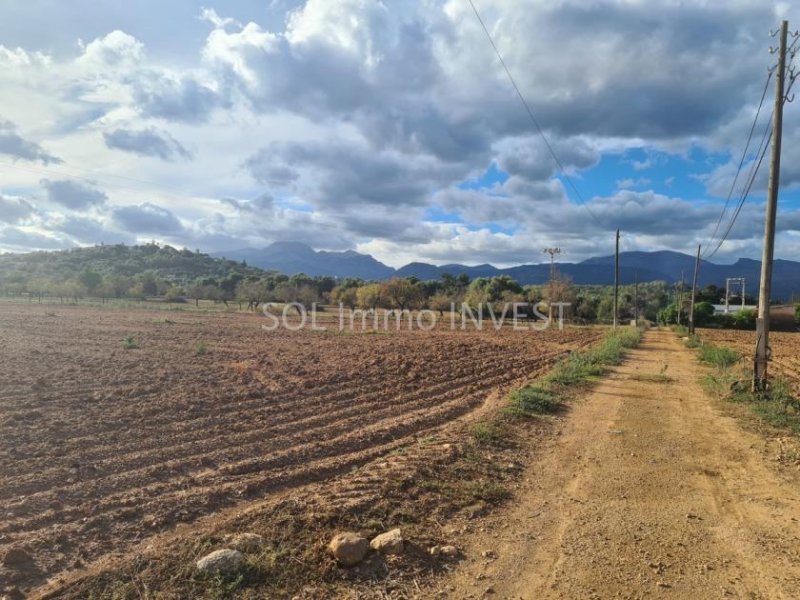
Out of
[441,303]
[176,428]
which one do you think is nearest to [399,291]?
[441,303]

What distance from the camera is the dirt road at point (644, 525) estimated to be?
11.2 ft

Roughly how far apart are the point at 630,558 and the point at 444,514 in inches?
59.2

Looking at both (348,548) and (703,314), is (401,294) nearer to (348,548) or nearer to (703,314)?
(703,314)

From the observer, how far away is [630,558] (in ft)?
12.3

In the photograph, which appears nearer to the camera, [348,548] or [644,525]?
[348,548]

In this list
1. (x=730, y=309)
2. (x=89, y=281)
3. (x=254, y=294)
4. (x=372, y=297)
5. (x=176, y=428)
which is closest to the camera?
(x=176, y=428)

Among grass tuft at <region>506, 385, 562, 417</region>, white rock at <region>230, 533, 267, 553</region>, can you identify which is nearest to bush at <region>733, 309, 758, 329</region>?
grass tuft at <region>506, 385, 562, 417</region>

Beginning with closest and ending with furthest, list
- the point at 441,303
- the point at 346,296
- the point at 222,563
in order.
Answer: the point at 222,563
the point at 441,303
the point at 346,296

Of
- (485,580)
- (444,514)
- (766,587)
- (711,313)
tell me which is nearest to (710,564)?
(766,587)

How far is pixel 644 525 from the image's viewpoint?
4.32 meters

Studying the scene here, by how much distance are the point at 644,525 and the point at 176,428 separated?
238 inches

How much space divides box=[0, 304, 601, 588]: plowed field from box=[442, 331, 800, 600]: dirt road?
215 centimetres

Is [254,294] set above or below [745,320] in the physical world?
above

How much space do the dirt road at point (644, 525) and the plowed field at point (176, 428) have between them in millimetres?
2153
